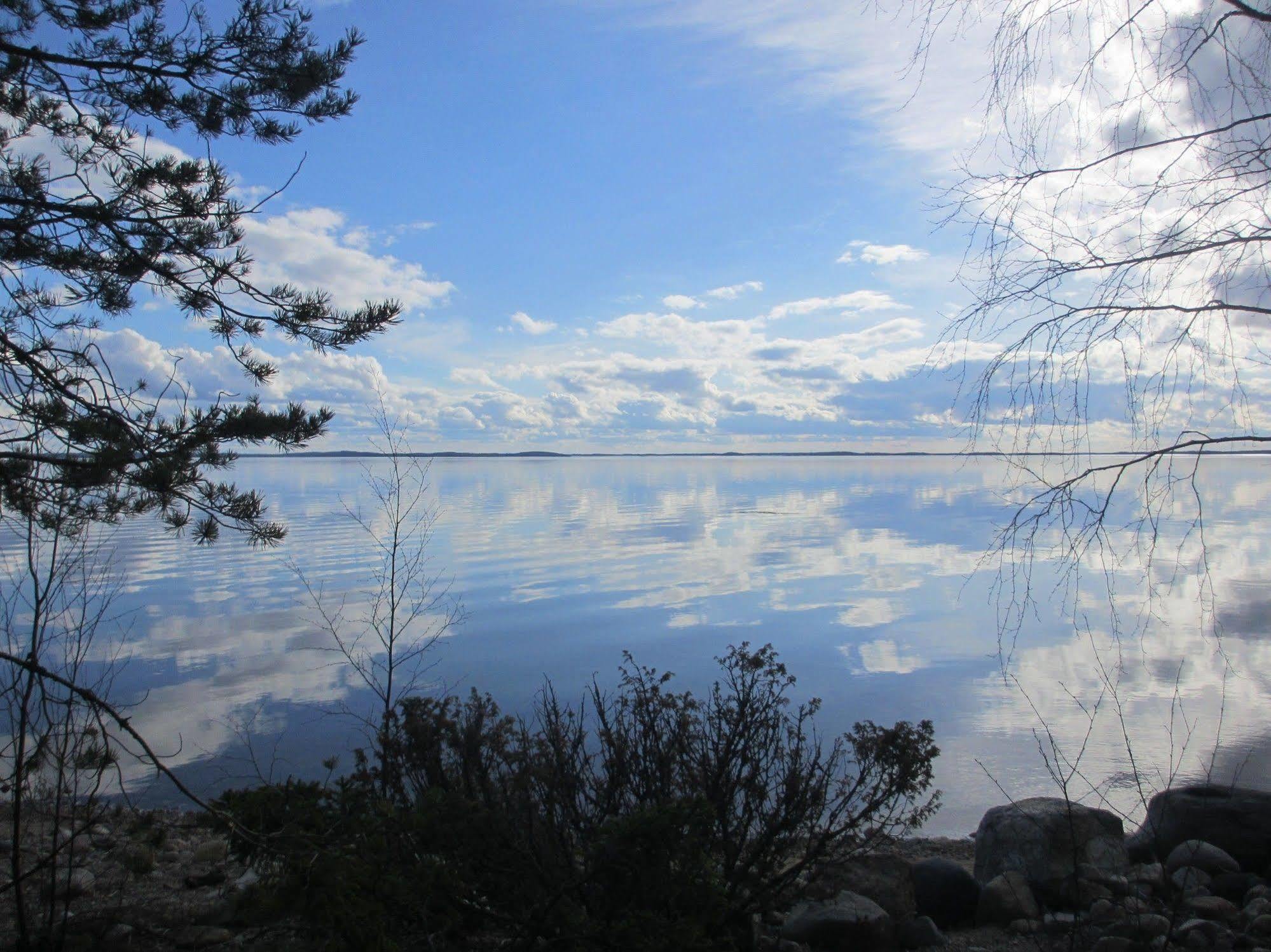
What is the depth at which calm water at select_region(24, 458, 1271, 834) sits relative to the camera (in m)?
10.2

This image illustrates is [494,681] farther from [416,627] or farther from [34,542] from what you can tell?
[34,542]

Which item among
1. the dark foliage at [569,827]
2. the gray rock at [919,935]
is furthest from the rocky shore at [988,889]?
the dark foliage at [569,827]

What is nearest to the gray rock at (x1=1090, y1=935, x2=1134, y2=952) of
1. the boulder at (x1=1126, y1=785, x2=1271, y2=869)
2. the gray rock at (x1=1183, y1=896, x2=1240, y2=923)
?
the gray rock at (x1=1183, y1=896, x2=1240, y2=923)

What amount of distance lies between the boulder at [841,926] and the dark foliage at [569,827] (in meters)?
0.19

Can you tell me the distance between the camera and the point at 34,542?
5402 mm

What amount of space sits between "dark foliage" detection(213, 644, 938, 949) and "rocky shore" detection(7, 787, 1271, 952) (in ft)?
1.83

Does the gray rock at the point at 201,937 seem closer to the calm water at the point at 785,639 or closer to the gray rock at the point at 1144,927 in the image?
the calm water at the point at 785,639

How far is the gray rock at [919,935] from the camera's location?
570 centimetres

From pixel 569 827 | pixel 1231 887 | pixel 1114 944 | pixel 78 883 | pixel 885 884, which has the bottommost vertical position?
pixel 1231 887

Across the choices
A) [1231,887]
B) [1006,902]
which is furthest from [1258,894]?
[1006,902]

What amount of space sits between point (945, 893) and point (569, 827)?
9.81 feet

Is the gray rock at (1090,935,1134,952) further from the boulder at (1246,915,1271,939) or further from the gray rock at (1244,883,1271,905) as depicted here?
the gray rock at (1244,883,1271,905)

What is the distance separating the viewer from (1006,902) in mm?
6168

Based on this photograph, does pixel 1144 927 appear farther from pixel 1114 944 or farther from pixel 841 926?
pixel 841 926
